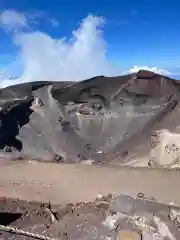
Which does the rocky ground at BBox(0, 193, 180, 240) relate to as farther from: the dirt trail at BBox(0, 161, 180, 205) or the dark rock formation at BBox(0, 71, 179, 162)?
the dark rock formation at BBox(0, 71, 179, 162)

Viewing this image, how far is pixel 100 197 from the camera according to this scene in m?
9.80

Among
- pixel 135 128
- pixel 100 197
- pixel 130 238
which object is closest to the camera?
pixel 130 238

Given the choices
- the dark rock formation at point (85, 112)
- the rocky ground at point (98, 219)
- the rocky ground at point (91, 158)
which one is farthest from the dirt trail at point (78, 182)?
the dark rock formation at point (85, 112)

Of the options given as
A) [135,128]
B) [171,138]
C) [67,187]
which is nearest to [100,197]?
[67,187]

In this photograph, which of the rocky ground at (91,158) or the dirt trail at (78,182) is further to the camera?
the dirt trail at (78,182)

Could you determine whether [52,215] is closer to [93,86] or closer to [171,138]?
[171,138]

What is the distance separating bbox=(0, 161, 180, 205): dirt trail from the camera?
993 cm

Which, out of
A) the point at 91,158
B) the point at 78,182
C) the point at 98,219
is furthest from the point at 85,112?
the point at 98,219

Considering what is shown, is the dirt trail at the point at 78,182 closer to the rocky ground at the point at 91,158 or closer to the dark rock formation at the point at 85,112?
the rocky ground at the point at 91,158

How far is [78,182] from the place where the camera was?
10438 mm

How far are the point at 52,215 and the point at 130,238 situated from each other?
260 centimetres

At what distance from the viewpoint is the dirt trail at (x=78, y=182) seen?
32.6 ft

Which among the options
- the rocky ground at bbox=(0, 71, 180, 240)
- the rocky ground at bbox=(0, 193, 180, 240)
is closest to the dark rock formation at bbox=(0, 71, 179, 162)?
the rocky ground at bbox=(0, 71, 180, 240)

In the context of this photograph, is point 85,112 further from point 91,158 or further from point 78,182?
point 78,182
